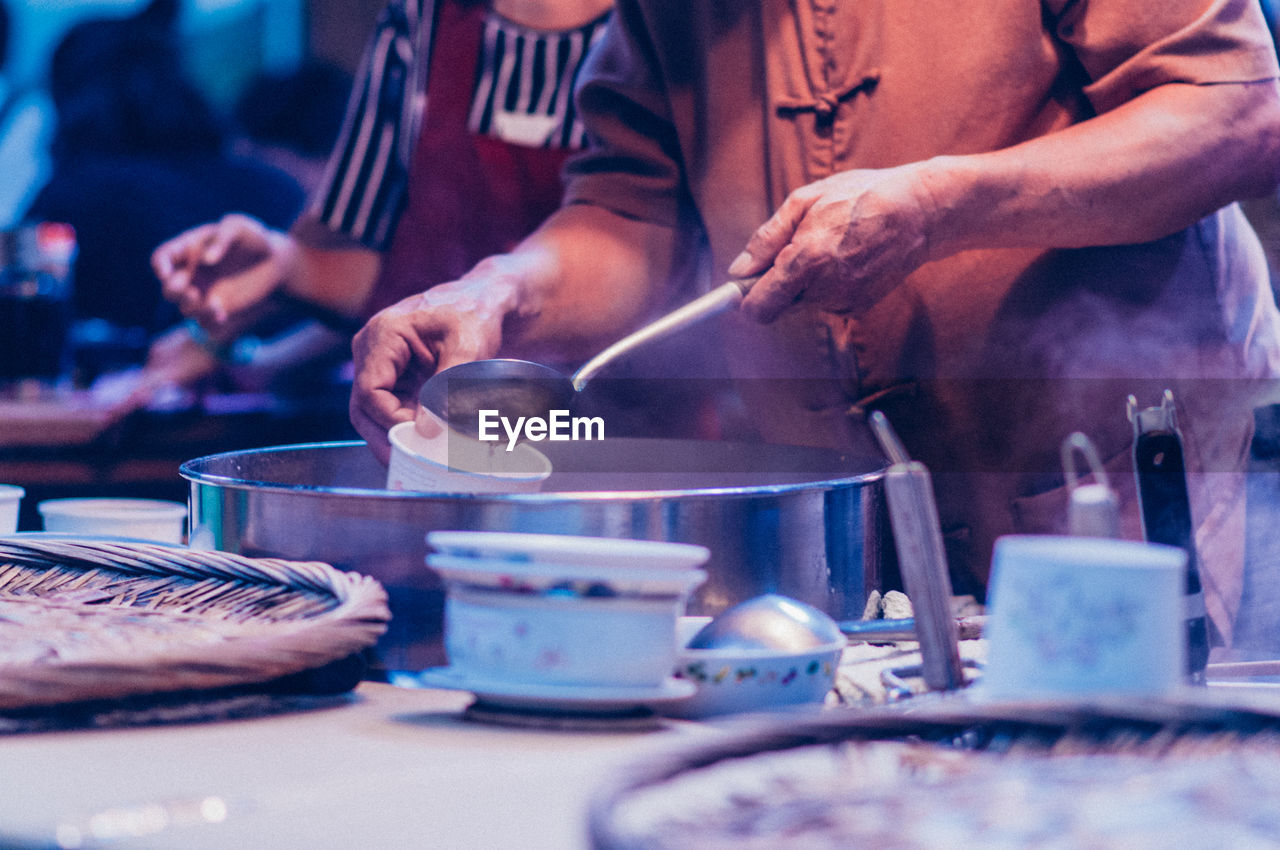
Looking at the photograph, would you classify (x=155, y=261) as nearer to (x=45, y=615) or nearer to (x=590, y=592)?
(x=45, y=615)

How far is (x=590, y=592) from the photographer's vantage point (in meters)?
0.66

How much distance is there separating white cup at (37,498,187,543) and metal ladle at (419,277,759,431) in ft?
1.27

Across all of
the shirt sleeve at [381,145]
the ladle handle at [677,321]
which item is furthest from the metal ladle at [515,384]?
the shirt sleeve at [381,145]

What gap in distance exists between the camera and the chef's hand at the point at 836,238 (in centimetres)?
109

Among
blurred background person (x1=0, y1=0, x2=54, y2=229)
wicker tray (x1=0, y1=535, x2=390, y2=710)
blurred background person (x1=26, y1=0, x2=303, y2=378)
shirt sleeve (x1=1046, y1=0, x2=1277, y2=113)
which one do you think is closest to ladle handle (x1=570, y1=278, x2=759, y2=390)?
wicker tray (x1=0, y1=535, x2=390, y2=710)

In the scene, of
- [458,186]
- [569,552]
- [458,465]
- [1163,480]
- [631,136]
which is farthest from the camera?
[458,186]

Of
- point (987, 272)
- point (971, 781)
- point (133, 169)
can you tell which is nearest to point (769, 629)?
point (971, 781)

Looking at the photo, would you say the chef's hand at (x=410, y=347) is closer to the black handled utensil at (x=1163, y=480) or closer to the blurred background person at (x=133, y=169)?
the black handled utensil at (x=1163, y=480)

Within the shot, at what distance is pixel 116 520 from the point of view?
1287 mm

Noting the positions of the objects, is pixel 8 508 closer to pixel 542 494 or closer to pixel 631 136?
pixel 542 494

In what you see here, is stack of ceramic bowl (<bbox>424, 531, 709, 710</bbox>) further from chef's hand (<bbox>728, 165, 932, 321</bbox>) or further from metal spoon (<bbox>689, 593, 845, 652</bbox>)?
chef's hand (<bbox>728, 165, 932, 321</bbox>)

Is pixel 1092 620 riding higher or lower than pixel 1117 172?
lower

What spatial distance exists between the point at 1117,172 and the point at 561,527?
0.67 metres

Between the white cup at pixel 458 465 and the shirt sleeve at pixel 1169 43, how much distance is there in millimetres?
676
